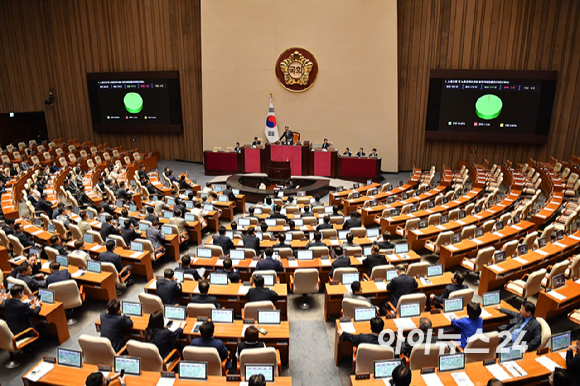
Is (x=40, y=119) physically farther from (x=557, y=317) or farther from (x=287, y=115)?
(x=557, y=317)

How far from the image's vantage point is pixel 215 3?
18.0 m

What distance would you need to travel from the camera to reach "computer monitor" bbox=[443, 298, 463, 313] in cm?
550

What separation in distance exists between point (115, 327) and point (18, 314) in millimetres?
1542

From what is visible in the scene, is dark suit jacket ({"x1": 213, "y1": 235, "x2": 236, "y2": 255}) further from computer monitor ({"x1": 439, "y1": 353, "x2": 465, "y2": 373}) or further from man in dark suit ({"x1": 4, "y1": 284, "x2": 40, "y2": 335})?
computer monitor ({"x1": 439, "y1": 353, "x2": 465, "y2": 373})

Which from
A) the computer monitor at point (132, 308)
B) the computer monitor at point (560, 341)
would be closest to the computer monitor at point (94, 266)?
the computer monitor at point (132, 308)

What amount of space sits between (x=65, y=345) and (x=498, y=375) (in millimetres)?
6039

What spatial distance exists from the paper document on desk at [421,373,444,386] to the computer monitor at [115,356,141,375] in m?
3.14

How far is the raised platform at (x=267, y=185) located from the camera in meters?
14.2

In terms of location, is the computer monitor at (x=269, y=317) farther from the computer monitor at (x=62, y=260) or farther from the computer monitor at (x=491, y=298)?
the computer monitor at (x=62, y=260)

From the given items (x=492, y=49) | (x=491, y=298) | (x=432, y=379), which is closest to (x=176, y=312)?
(x=432, y=379)

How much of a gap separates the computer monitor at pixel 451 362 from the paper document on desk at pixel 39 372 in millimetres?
4419

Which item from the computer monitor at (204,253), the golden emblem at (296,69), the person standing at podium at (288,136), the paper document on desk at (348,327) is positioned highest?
the golden emblem at (296,69)

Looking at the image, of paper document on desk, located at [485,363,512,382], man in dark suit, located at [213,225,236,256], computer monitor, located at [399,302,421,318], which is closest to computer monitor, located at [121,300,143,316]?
man in dark suit, located at [213,225,236,256]

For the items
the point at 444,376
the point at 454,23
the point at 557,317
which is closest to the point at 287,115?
the point at 454,23
